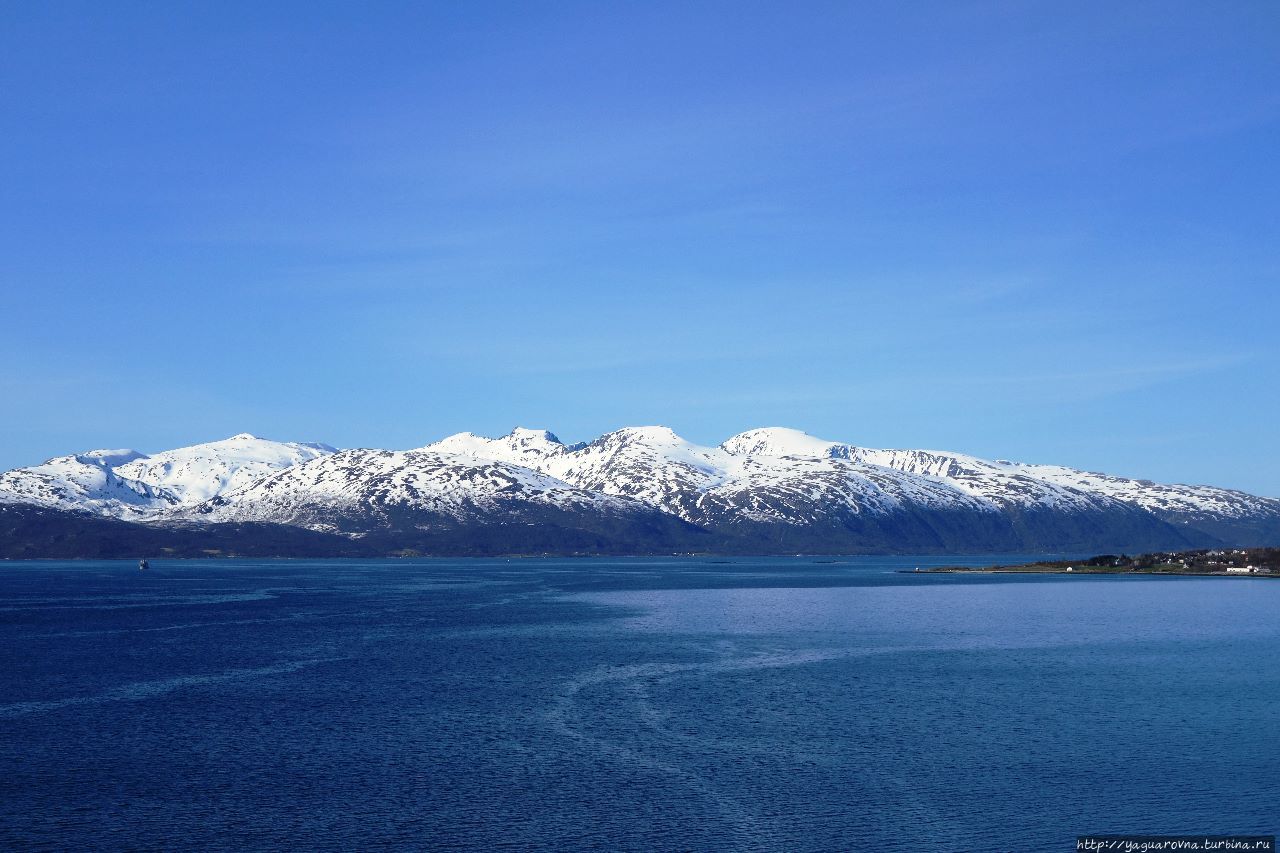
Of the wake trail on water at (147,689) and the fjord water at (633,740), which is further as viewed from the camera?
the wake trail on water at (147,689)

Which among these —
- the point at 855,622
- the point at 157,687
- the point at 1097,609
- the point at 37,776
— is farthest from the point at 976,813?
the point at 1097,609

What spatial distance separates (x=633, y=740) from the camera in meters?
63.7

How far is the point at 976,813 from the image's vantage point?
49031mm

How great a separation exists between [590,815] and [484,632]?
264 ft

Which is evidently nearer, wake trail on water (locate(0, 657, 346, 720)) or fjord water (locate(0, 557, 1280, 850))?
fjord water (locate(0, 557, 1280, 850))

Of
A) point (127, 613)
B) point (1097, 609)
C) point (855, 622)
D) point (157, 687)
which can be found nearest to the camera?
point (157, 687)

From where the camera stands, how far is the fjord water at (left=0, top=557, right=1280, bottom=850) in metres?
47.5

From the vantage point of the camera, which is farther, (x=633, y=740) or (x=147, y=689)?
(x=147, y=689)

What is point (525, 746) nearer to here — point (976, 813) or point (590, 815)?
point (590, 815)

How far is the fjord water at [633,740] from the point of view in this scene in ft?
156

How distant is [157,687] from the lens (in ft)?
276

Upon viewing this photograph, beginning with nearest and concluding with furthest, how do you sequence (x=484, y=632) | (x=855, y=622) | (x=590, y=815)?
(x=590, y=815)
(x=484, y=632)
(x=855, y=622)

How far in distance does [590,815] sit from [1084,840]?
774 inches

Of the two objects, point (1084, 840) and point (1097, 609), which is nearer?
point (1084, 840)
